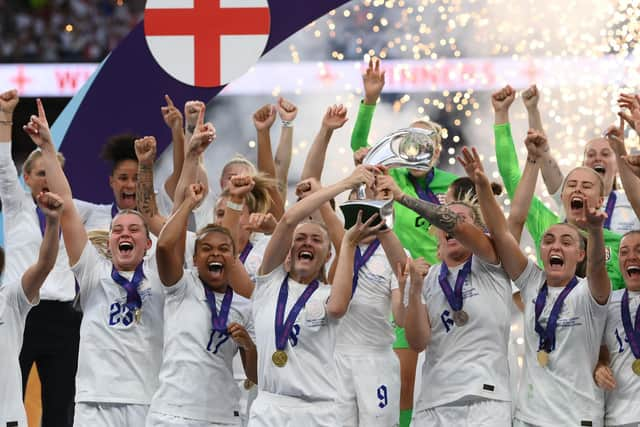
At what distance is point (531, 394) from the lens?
6152 millimetres

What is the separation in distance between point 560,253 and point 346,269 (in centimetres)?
95

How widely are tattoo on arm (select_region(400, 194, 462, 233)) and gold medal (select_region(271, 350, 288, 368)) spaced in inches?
32.5

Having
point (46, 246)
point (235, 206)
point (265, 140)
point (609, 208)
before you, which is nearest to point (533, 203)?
point (609, 208)

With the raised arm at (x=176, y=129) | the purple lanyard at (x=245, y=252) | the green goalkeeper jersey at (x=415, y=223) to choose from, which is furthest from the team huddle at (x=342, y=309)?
the raised arm at (x=176, y=129)

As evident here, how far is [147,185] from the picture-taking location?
6828mm

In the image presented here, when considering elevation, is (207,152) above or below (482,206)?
above

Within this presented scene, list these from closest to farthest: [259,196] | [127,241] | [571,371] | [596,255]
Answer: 1. [596,255]
2. [571,371]
3. [127,241]
4. [259,196]

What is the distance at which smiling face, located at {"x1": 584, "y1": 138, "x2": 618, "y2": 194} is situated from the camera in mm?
7176

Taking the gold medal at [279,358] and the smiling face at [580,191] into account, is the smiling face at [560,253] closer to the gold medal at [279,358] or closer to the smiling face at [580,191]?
the smiling face at [580,191]

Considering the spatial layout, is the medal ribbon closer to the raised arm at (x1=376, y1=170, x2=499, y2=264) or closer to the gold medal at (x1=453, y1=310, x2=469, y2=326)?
the raised arm at (x1=376, y1=170, x2=499, y2=264)

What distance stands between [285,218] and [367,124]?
1.48 m

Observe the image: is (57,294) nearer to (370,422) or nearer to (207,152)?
(370,422)

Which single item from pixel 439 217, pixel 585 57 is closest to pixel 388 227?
pixel 439 217

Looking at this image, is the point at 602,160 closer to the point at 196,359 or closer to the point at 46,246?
the point at 196,359
